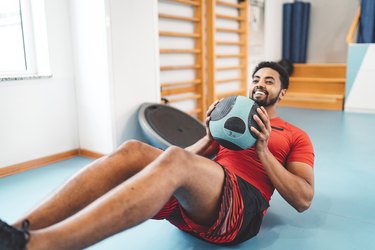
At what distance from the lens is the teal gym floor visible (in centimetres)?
185

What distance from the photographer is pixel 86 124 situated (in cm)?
359

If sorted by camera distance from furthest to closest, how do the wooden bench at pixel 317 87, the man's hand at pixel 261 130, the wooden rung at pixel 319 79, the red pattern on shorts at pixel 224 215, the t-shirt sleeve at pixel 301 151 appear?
the wooden rung at pixel 319 79 → the wooden bench at pixel 317 87 → the t-shirt sleeve at pixel 301 151 → the man's hand at pixel 261 130 → the red pattern on shorts at pixel 224 215

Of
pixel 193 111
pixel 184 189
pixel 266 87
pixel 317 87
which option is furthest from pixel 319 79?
pixel 184 189

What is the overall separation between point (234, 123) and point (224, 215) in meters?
0.44

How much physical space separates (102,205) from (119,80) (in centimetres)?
240

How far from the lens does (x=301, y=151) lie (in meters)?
1.80

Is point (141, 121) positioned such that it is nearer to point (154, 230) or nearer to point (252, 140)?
point (154, 230)

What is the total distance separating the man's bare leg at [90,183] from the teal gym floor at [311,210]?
53 cm

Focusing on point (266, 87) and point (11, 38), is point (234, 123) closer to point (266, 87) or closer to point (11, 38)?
point (266, 87)

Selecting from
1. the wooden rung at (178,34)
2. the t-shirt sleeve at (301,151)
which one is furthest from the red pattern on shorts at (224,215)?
the wooden rung at (178,34)

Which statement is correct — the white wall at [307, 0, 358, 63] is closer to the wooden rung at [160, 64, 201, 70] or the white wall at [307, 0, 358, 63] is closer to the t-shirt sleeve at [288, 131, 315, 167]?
the wooden rung at [160, 64, 201, 70]

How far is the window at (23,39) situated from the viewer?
10.7 feet

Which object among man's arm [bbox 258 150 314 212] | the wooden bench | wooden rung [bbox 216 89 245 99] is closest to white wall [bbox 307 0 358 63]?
the wooden bench

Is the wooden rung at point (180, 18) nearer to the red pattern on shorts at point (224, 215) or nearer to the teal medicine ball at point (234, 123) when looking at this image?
the teal medicine ball at point (234, 123)
